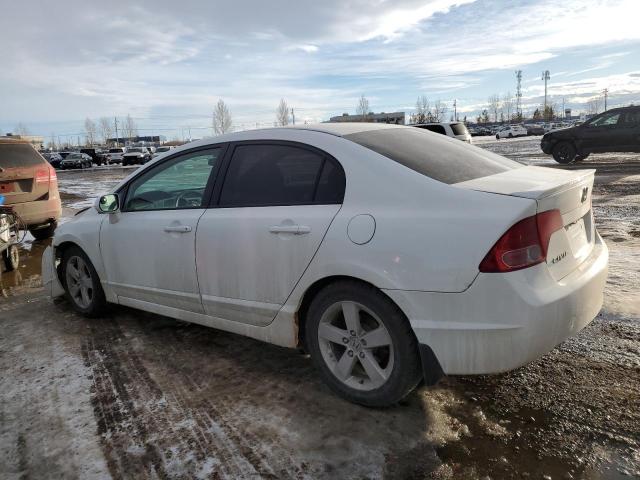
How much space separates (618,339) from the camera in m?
3.52

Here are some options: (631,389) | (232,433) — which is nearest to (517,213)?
(631,389)

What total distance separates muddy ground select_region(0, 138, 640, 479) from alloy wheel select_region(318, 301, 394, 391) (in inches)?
7.0

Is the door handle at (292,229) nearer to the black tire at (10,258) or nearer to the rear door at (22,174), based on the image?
the black tire at (10,258)

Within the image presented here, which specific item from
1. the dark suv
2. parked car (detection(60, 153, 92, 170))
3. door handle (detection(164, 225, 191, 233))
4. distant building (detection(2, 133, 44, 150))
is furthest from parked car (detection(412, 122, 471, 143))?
parked car (detection(60, 153, 92, 170))

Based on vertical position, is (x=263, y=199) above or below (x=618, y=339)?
above

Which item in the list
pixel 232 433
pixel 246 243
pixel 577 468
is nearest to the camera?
pixel 577 468

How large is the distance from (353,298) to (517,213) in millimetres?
929

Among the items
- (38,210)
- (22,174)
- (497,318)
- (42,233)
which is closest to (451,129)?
(42,233)

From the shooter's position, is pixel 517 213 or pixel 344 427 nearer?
pixel 517 213

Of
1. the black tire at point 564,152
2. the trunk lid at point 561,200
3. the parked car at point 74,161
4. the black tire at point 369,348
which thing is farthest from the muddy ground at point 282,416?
the parked car at point 74,161

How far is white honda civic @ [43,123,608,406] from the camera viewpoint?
7.87 ft

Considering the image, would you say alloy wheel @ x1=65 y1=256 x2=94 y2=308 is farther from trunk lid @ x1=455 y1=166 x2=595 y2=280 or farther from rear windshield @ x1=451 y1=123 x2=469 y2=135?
rear windshield @ x1=451 y1=123 x2=469 y2=135

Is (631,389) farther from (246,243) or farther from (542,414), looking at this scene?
(246,243)

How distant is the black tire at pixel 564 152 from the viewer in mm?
16297
